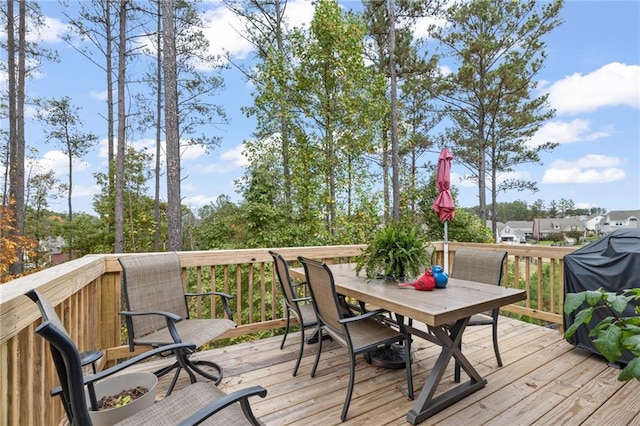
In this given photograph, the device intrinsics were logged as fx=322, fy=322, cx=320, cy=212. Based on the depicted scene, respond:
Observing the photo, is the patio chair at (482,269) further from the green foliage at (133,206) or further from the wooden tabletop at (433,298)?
the green foliage at (133,206)

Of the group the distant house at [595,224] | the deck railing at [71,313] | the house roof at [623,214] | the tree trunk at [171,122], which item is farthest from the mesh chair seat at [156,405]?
the house roof at [623,214]

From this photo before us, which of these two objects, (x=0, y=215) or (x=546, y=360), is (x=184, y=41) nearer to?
(x=0, y=215)

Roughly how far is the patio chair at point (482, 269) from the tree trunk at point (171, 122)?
5.06 m

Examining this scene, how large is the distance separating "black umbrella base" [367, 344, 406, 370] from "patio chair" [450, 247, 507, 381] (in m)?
0.69

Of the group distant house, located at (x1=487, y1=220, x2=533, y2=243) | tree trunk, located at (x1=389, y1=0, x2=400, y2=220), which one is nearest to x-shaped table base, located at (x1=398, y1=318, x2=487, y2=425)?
tree trunk, located at (x1=389, y1=0, x2=400, y2=220)

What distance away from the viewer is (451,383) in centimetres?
247

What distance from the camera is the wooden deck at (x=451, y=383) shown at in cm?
205

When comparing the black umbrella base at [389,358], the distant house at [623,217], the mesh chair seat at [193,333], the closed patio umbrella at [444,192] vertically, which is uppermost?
the closed patio umbrella at [444,192]

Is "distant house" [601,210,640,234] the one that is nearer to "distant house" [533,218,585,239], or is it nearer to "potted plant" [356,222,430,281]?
"distant house" [533,218,585,239]

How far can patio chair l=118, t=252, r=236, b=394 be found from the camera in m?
2.22

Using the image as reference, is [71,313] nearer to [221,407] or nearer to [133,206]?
[221,407]

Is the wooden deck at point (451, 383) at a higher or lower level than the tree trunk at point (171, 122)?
lower

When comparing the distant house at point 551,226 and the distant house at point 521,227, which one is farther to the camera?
the distant house at point 521,227

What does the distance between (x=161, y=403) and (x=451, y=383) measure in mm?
2051
